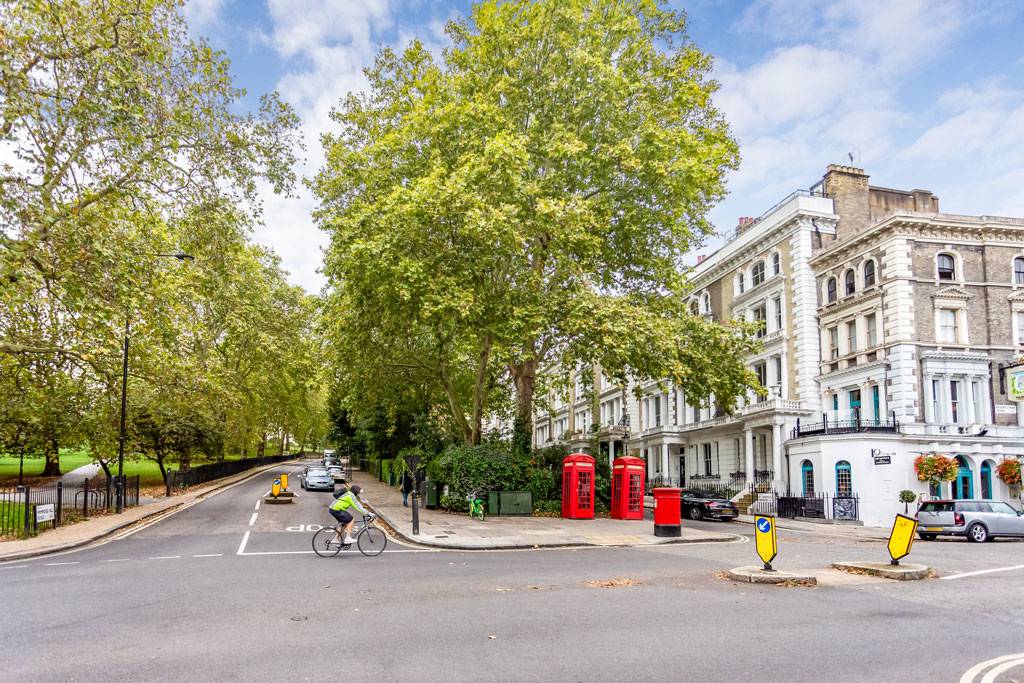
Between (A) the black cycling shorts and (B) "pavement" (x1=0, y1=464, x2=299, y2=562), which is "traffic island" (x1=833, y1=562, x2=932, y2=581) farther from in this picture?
(B) "pavement" (x1=0, y1=464, x2=299, y2=562)

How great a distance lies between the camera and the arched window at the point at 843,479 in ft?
107

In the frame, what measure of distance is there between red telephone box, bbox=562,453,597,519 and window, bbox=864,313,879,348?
16225 millimetres

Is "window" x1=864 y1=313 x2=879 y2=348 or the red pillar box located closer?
the red pillar box

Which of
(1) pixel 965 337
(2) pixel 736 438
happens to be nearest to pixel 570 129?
(1) pixel 965 337

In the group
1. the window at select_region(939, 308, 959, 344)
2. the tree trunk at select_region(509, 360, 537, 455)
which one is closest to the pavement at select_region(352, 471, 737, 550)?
the tree trunk at select_region(509, 360, 537, 455)

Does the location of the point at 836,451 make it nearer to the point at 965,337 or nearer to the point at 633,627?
the point at 965,337

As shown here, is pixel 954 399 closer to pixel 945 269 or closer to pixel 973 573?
pixel 945 269

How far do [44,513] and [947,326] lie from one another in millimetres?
35089

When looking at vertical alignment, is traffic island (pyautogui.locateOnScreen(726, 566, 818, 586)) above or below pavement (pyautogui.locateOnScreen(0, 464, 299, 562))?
above

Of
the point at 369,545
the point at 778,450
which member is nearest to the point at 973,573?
the point at 369,545

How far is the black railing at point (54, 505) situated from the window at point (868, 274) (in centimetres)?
3278

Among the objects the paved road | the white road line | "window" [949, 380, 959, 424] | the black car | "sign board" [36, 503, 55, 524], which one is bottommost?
the black car

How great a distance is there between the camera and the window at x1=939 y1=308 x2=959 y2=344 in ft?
109

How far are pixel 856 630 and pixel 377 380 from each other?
25.9 m
